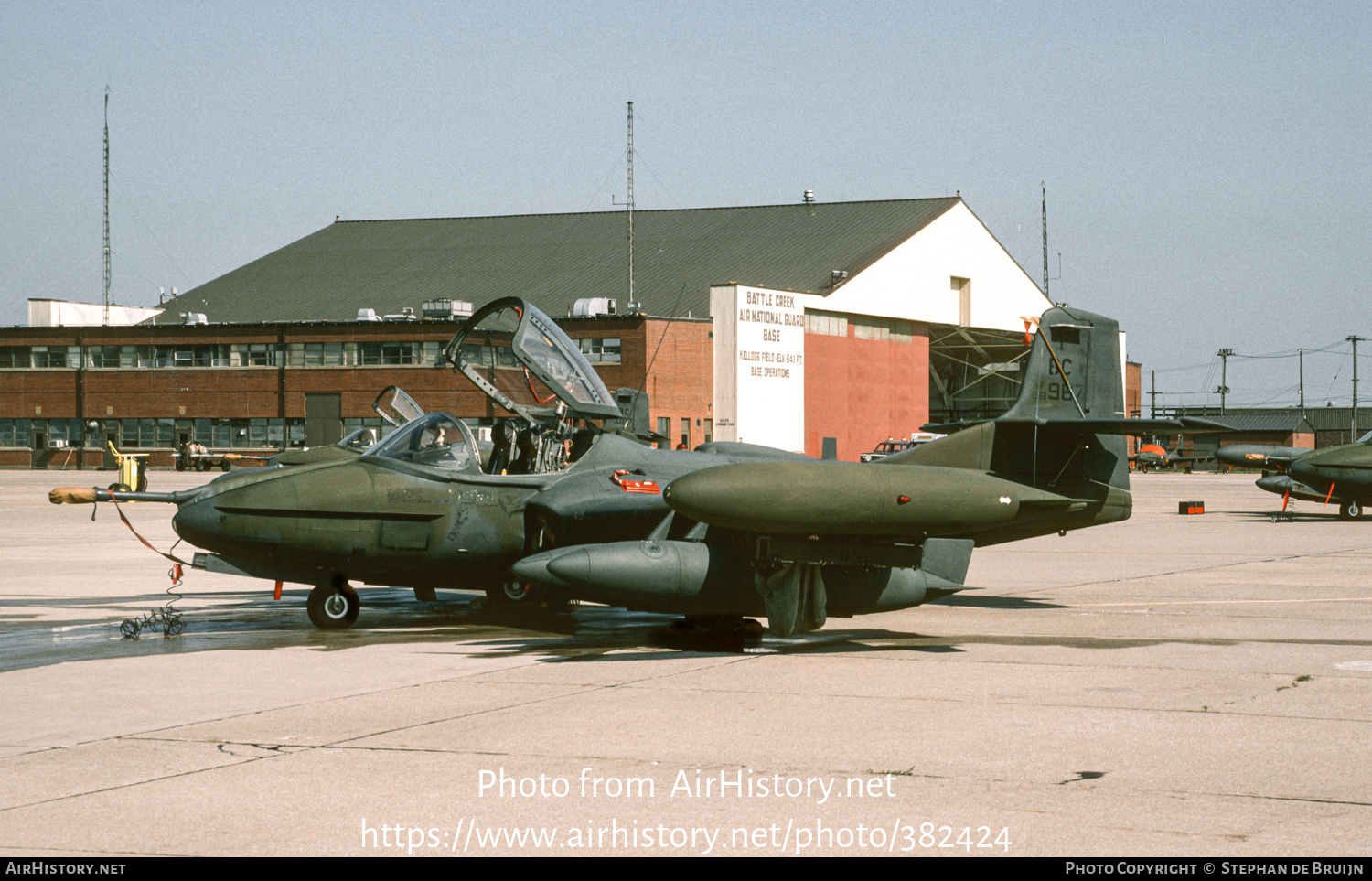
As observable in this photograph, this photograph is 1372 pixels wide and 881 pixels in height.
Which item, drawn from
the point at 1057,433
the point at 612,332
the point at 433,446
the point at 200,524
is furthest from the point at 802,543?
the point at 612,332

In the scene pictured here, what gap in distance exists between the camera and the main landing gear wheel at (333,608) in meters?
13.9

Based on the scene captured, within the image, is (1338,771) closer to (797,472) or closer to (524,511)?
(797,472)

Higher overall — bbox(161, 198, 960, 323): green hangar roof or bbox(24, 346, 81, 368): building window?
bbox(161, 198, 960, 323): green hangar roof

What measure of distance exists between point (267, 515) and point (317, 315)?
67419mm

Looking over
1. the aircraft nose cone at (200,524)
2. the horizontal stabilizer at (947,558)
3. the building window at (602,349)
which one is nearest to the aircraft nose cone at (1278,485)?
the horizontal stabilizer at (947,558)

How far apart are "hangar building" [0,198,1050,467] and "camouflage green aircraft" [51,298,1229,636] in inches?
1855

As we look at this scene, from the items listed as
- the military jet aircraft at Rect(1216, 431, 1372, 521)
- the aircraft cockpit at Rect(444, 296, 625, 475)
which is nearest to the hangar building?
the military jet aircraft at Rect(1216, 431, 1372, 521)

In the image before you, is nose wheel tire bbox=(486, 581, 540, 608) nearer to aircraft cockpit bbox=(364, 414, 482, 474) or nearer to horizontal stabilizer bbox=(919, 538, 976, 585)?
aircraft cockpit bbox=(364, 414, 482, 474)

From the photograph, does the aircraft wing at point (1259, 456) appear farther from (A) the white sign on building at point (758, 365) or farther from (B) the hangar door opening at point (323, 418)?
(B) the hangar door opening at point (323, 418)

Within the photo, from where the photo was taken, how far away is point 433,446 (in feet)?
45.6

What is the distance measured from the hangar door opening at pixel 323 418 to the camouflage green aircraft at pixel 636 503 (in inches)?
2291

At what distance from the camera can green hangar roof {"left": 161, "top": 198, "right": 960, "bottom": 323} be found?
74.0 meters

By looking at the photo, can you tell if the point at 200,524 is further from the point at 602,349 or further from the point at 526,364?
the point at 602,349
